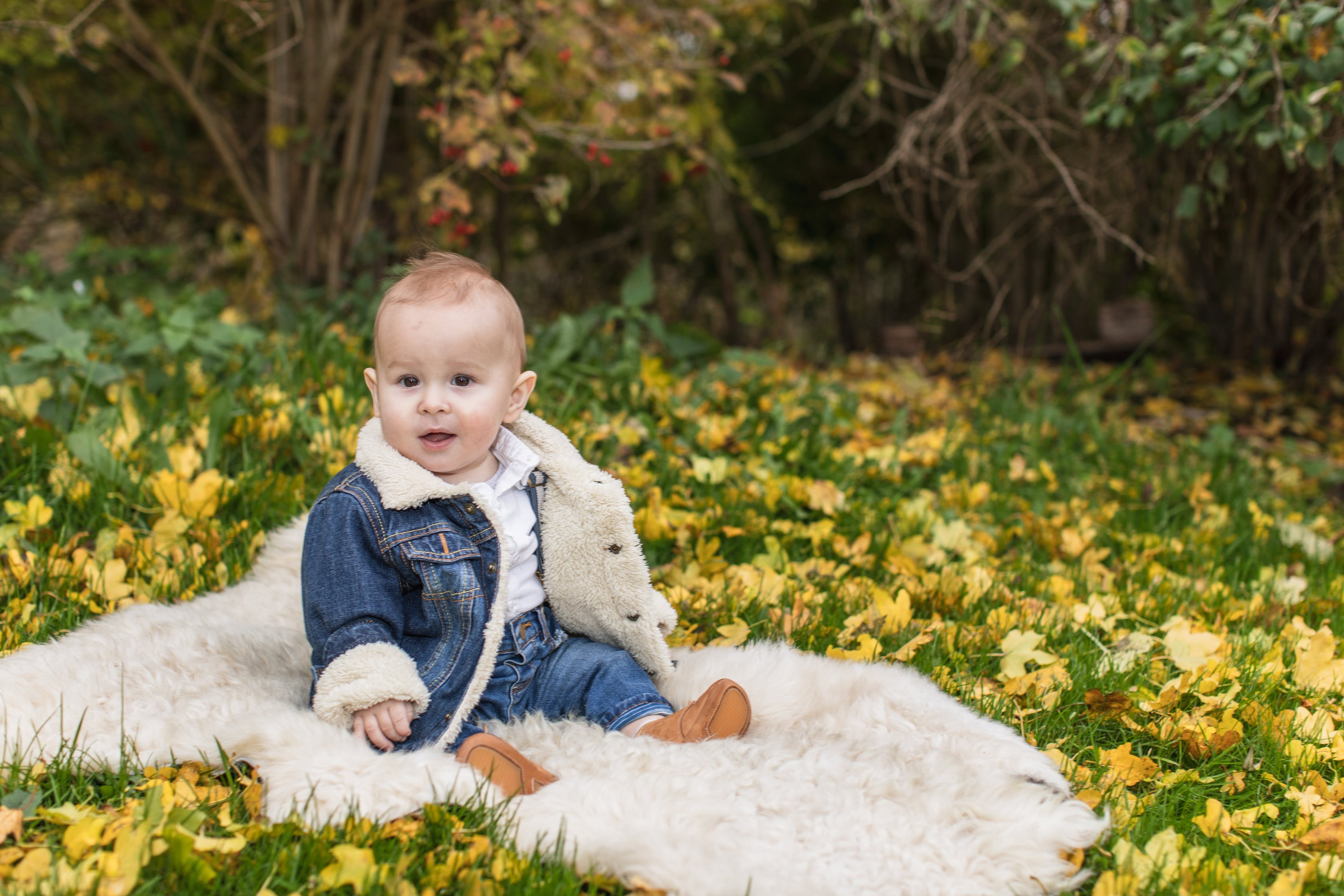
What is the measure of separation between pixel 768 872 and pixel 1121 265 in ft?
20.6

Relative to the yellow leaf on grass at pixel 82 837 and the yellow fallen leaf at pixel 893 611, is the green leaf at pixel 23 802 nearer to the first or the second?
the yellow leaf on grass at pixel 82 837

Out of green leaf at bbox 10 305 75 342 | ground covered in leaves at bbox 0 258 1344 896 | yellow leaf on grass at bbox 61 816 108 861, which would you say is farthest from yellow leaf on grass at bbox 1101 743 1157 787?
green leaf at bbox 10 305 75 342

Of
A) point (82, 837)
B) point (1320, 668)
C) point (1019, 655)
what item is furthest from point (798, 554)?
point (82, 837)

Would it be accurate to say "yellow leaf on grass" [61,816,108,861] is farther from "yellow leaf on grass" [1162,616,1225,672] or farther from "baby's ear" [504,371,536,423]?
"yellow leaf on grass" [1162,616,1225,672]

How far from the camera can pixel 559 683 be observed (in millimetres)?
1949

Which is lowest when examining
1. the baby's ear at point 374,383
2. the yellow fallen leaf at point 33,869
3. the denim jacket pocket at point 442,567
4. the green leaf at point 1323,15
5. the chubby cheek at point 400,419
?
the yellow fallen leaf at point 33,869

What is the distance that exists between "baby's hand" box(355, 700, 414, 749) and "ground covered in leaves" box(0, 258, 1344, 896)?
22 cm

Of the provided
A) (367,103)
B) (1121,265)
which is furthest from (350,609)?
(1121,265)

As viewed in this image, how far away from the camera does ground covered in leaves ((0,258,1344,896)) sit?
1.44m

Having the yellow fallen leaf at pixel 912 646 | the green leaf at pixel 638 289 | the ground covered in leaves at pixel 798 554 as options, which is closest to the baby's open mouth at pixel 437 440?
the ground covered in leaves at pixel 798 554

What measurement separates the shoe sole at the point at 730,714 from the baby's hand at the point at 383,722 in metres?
0.53

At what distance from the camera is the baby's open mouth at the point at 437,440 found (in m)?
1.85

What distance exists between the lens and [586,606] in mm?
2014

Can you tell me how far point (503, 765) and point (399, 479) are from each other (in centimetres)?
54
